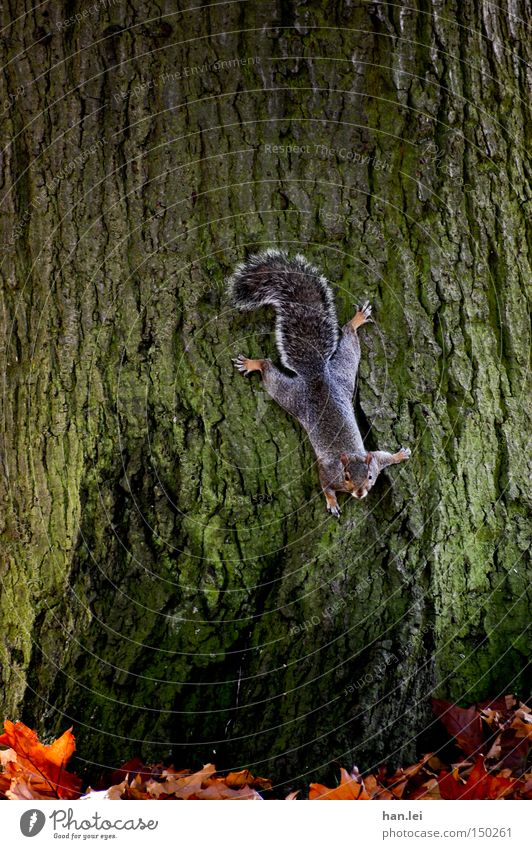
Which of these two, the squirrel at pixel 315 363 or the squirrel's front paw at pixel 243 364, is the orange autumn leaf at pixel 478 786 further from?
the squirrel's front paw at pixel 243 364

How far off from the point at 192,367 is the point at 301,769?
158 cm

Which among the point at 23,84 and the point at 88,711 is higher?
the point at 23,84

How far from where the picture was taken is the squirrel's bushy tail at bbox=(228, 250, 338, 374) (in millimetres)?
3031

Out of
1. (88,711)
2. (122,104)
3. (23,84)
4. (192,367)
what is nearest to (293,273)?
(192,367)

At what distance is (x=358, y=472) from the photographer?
298 centimetres

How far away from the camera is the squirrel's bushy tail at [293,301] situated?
3.03 meters

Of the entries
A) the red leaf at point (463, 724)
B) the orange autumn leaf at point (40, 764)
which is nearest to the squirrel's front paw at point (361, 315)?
the red leaf at point (463, 724)

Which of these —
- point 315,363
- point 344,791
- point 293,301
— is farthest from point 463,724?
point 293,301

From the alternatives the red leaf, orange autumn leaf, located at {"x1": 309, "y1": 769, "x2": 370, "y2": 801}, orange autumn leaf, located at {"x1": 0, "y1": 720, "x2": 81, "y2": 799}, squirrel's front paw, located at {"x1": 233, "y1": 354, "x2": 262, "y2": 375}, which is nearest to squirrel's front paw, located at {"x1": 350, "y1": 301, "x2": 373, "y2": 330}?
squirrel's front paw, located at {"x1": 233, "y1": 354, "x2": 262, "y2": 375}

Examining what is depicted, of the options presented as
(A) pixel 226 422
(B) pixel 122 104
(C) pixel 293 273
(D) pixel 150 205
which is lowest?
(A) pixel 226 422

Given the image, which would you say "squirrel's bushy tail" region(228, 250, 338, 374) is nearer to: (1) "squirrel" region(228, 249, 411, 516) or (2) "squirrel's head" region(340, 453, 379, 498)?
(1) "squirrel" region(228, 249, 411, 516)

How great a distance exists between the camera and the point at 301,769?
2955 mm

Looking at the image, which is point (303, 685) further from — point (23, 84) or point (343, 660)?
point (23, 84)

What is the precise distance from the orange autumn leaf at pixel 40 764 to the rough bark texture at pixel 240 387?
142mm
